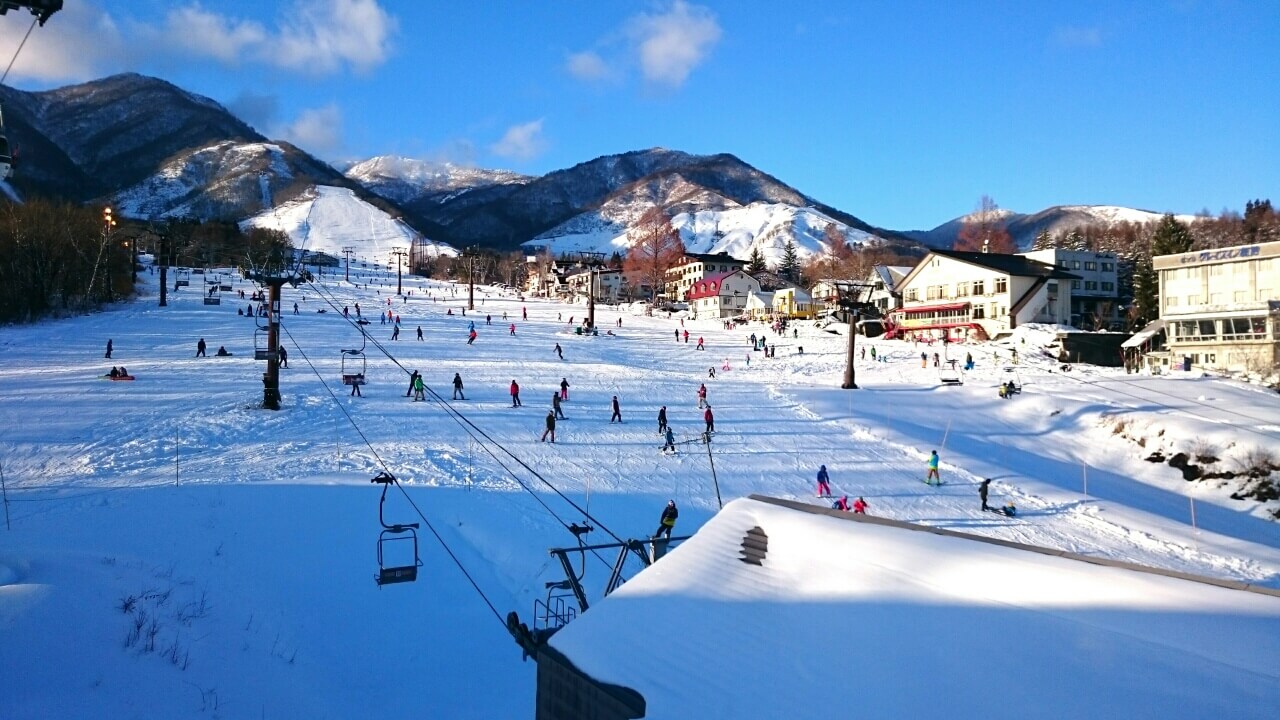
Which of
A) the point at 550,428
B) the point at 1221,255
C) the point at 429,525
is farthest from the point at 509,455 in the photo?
the point at 1221,255

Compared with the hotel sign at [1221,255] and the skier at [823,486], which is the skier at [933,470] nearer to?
the skier at [823,486]

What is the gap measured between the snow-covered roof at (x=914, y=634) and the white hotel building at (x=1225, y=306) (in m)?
50.3

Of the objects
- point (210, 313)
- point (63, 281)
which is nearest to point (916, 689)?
point (210, 313)

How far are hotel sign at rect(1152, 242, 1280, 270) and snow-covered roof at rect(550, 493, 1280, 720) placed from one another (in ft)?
174

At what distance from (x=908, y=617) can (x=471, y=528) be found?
11668mm

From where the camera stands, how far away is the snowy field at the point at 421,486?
33.8 feet

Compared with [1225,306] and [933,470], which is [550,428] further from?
[1225,306]

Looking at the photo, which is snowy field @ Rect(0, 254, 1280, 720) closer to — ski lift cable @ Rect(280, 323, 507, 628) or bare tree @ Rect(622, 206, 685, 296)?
ski lift cable @ Rect(280, 323, 507, 628)

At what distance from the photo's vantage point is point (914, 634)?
19.2 feet

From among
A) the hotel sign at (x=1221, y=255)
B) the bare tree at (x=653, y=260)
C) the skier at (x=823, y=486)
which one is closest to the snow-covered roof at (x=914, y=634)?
the skier at (x=823, y=486)

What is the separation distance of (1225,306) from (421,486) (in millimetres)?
52870

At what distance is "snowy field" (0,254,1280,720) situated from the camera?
10.3 meters

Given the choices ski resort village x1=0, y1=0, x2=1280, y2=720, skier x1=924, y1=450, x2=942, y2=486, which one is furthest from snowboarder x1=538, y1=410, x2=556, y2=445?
skier x1=924, y1=450, x2=942, y2=486

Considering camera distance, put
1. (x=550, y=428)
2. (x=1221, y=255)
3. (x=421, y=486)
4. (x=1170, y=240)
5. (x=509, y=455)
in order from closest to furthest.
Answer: (x=421, y=486), (x=509, y=455), (x=550, y=428), (x=1221, y=255), (x=1170, y=240)
